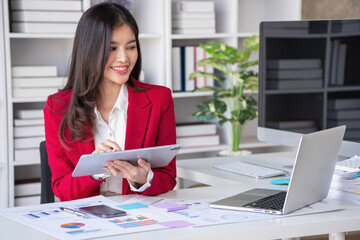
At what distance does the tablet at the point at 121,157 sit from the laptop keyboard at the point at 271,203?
304 millimetres

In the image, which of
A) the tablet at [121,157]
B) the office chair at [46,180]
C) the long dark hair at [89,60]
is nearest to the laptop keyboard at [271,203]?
the tablet at [121,157]

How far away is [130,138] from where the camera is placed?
7.53 ft

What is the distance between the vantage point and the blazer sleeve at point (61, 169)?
215 cm

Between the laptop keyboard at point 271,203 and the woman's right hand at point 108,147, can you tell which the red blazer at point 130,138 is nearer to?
the woman's right hand at point 108,147

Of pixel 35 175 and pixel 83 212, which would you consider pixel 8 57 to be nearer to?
pixel 35 175

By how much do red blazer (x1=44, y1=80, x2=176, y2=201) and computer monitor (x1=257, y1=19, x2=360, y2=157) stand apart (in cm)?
51

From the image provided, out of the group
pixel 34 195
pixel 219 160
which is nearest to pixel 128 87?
pixel 219 160

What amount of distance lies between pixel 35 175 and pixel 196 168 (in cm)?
160

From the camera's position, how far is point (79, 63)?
2.30 m

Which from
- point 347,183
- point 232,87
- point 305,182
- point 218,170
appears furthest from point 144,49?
point 305,182

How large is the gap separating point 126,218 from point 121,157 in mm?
221

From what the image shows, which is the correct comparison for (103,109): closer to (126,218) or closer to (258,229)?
(126,218)

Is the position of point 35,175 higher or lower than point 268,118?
lower

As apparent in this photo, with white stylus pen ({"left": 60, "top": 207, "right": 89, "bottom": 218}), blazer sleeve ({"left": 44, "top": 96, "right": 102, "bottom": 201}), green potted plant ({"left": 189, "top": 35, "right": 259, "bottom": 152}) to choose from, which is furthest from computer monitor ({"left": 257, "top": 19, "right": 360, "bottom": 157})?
white stylus pen ({"left": 60, "top": 207, "right": 89, "bottom": 218})
